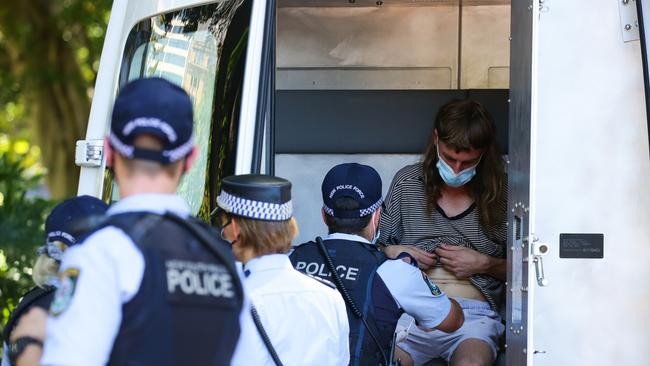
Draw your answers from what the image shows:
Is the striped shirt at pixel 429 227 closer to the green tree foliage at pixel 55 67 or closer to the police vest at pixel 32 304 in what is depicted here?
the police vest at pixel 32 304

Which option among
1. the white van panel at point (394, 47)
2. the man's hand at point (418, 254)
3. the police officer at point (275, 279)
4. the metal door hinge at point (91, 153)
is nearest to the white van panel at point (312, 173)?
the white van panel at point (394, 47)

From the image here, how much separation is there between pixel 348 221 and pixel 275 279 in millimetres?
777

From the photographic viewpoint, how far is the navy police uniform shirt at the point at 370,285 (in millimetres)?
3652

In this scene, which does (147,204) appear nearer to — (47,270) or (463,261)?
(47,270)

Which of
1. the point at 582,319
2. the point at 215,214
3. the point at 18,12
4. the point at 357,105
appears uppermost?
the point at 18,12

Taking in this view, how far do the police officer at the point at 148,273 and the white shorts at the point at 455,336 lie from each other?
101 inches

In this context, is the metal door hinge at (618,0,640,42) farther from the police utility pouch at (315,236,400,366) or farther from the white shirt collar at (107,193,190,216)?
the white shirt collar at (107,193,190,216)

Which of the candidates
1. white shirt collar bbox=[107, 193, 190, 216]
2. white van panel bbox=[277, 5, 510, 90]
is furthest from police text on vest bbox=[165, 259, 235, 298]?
white van panel bbox=[277, 5, 510, 90]

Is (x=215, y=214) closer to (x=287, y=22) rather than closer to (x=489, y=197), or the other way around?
(x=489, y=197)

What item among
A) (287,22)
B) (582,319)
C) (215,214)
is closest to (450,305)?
(582,319)

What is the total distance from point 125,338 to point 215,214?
160 centimetres

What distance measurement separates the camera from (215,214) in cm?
367

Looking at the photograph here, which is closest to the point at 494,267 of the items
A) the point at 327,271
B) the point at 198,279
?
the point at 327,271

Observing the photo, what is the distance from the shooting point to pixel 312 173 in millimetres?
5633
